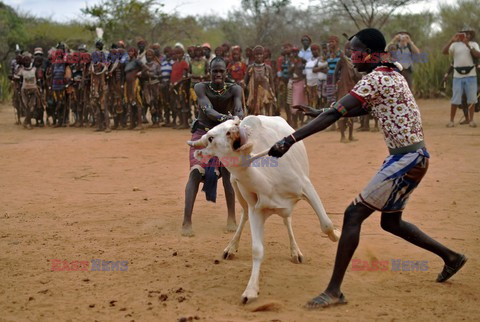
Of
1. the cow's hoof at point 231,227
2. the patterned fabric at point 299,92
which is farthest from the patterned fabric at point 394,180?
the patterned fabric at point 299,92

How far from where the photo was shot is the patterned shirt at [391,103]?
171 inches

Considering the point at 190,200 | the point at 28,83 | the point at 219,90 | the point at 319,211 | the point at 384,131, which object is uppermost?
the point at 28,83

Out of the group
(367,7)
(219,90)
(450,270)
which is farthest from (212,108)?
(367,7)

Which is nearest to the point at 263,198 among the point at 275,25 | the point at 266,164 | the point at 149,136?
the point at 266,164

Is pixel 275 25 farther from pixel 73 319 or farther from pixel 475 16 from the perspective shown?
pixel 73 319

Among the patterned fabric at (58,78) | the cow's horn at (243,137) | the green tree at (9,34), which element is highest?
the green tree at (9,34)

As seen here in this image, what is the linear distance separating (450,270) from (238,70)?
10707mm

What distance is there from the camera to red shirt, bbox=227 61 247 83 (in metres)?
15.0

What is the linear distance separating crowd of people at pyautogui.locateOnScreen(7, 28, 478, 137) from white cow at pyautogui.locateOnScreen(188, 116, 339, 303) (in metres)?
8.25

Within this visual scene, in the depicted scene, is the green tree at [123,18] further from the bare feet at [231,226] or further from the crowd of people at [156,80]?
the bare feet at [231,226]

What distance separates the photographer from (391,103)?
4398mm

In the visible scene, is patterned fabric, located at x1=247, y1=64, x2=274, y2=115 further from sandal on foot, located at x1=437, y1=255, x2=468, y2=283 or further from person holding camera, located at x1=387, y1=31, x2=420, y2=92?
sandal on foot, located at x1=437, y1=255, x2=468, y2=283

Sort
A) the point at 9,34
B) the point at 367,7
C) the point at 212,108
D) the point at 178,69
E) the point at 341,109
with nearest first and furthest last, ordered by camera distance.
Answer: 1. the point at 341,109
2. the point at 212,108
3. the point at 178,69
4. the point at 367,7
5. the point at 9,34

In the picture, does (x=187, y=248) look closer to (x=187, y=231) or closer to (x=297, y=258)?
(x=187, y=231)
